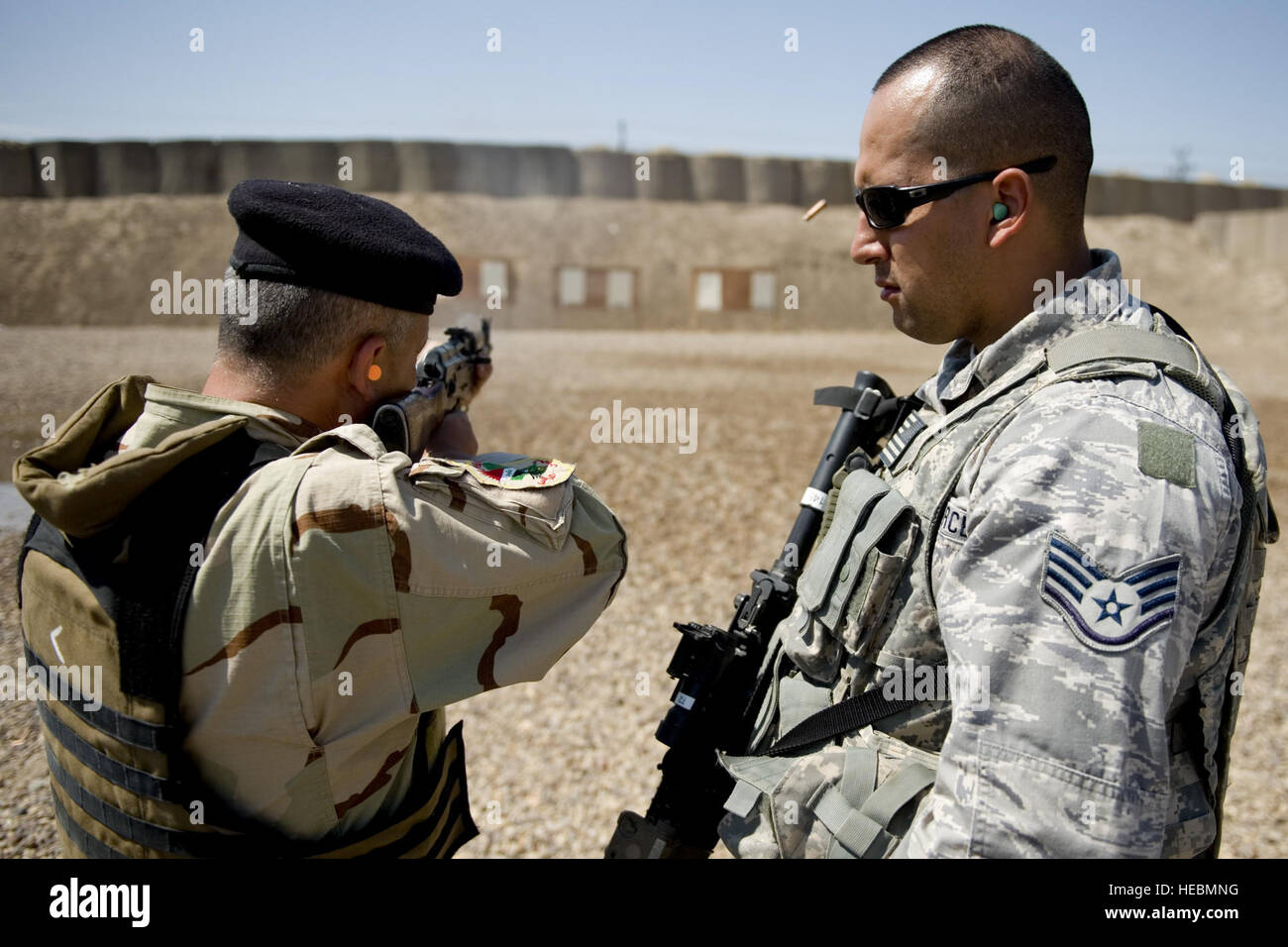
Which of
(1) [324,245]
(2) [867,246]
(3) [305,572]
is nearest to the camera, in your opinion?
(3) [305,572]

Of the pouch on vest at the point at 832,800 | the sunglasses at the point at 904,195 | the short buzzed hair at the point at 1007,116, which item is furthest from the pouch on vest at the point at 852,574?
the short buzzed hair at the point at 1007,116

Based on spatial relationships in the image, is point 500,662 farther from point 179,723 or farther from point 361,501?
point 179,723

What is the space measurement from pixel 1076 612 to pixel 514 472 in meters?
1.05

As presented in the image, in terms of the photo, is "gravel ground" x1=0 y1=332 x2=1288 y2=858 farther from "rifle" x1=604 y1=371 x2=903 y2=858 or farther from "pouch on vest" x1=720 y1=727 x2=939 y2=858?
"pouch on vest" x1=720 y1=727 x2=939 y2=858

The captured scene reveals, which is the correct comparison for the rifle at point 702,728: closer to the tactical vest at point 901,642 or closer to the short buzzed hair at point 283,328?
the tactical vest at point 901,642

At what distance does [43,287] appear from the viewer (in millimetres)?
27844

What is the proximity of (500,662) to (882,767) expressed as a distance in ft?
2.70

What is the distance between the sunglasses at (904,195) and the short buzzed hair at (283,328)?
1141 mm

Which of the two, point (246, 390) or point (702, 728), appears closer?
point (246, 390)

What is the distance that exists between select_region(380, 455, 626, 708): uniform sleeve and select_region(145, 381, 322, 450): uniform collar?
0.25 meters

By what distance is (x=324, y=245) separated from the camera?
189 cm

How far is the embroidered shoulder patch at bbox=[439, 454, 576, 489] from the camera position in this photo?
1.77 m

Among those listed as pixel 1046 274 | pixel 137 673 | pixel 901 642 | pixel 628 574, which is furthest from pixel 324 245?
pixel 628 574

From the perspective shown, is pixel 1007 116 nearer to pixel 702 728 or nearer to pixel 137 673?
pixel 702 728
